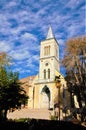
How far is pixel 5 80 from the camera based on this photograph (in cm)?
2555

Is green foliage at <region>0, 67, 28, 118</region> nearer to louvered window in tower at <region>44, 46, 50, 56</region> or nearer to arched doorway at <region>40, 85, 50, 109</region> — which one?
arched doorway at <region>40, 85, 50, 109</region>

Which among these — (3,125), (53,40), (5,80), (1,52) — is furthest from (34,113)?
(3,125)

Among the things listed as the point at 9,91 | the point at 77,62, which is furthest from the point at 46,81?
the point at 9,91

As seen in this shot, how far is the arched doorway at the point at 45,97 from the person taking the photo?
168 ft

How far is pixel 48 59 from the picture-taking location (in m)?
54.5

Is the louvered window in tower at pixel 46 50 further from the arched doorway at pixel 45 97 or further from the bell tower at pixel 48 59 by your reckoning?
the arched doorway at pixel 45 97

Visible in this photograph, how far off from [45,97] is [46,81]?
3.89 m

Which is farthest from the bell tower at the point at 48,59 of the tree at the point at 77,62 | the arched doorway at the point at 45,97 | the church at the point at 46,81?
the tree at the point at 77,62

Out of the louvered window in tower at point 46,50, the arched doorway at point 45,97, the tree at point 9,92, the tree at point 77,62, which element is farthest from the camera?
the louvered window in tower at point 46,50

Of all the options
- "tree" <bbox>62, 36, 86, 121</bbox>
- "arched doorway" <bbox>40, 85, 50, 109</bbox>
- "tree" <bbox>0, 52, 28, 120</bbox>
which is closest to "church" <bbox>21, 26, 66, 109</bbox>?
"arched doorway" <bbox>40, 85, 50, 109</bbox>

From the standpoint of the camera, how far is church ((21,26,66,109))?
51025 millimetres

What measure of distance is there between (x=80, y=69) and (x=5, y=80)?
10761 mm

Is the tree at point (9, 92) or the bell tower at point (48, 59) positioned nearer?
the tree at point (9, 92)

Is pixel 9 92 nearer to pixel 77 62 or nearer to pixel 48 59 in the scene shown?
pixel 77 62
